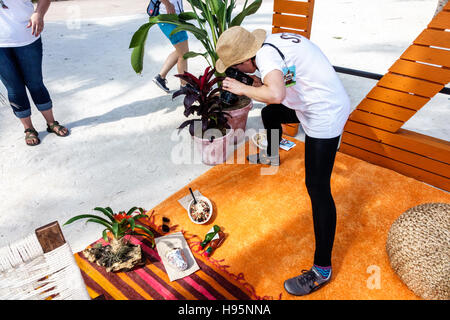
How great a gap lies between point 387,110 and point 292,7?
1.22 m

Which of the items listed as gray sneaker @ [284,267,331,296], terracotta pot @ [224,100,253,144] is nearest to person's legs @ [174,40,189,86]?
terracotta pot @ [224,100,253,144]

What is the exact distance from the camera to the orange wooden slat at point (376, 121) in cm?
247

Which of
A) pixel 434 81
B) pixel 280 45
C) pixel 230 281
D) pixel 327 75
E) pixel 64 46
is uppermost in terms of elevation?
pixel 280 45

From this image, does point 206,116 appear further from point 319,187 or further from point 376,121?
point 376,121

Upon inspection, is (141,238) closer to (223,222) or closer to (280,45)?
(223,222)

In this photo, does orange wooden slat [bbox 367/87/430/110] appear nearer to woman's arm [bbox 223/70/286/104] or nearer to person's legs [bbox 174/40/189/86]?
woman's arm [bbox 223/70/286/104]

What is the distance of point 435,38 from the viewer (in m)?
2.04

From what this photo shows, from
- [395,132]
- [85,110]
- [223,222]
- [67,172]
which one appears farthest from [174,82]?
[395,132]

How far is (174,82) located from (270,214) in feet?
9.55

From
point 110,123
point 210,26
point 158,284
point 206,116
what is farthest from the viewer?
point 110,123

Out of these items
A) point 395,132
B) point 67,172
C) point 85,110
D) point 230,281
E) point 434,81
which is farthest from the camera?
point 85,110

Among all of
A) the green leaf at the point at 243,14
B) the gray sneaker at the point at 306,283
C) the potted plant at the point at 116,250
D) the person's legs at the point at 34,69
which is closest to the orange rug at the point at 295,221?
the gray sneaker at the point at 306,283

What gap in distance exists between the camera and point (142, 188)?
2.62 metres

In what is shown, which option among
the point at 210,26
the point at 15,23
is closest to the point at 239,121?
the point at 210,26
